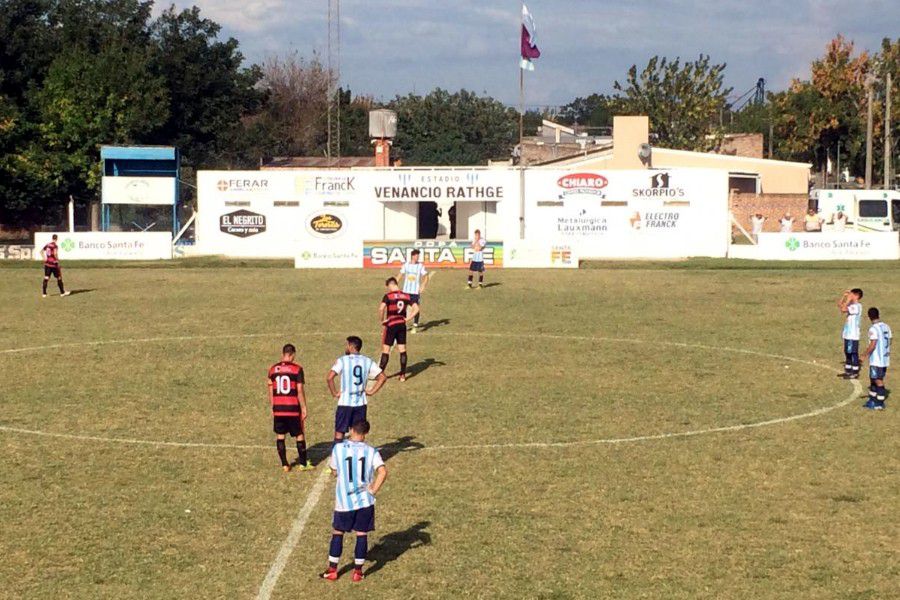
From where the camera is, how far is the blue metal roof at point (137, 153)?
64.8 meters

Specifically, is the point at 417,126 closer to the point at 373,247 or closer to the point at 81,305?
the point at 373,247

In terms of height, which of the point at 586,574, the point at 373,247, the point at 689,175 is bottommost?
the point at 586,574

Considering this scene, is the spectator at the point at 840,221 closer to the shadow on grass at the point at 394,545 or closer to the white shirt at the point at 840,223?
the white shirt at the point at 840,223

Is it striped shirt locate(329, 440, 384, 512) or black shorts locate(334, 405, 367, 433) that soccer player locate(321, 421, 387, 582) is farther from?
black shorts locate(334, 405, 367, 433)

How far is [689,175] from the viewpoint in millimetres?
58875

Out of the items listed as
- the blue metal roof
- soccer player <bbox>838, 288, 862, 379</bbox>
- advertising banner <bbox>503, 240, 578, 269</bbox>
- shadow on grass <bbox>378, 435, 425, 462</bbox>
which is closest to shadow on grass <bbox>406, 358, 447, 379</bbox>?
shadow on grass <bbox>378, 435, 425, 462</bbox>

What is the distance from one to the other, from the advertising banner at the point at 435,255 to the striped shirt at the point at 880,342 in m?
33.1

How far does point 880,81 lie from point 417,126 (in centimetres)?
4957

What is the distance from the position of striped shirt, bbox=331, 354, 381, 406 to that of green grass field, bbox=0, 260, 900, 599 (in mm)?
1249

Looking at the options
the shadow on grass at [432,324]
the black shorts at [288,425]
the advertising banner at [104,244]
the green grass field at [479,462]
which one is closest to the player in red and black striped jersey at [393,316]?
the green grass field at [479,462]

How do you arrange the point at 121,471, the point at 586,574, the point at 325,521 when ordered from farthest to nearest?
the point at 121,471
the point at 325,521
the point at 586,574

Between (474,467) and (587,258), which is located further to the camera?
(587,258)

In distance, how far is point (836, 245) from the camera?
5788 cm

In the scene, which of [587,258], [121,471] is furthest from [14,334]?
[587,258]
